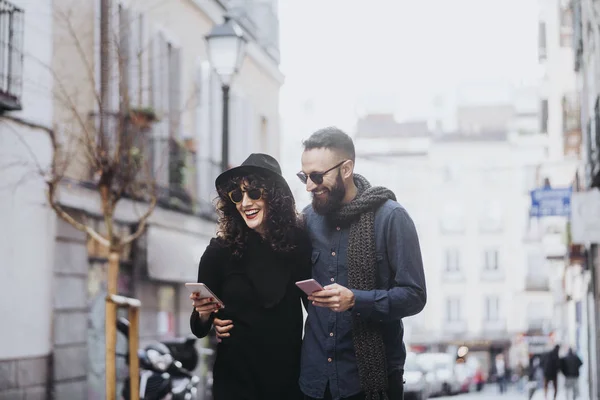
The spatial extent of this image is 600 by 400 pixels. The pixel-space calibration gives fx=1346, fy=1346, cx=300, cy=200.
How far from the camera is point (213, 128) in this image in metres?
27.1

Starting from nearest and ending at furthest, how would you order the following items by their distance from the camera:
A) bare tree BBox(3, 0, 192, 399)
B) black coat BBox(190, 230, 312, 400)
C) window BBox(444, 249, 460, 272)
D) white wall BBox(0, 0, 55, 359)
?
black coat BBox(190, 230, 312, 400) → bare tree BBox(3, 0, 192, 399) → white wall BBox(0, 0, 55, 359) → window BBox(444, 249, 460, 272)

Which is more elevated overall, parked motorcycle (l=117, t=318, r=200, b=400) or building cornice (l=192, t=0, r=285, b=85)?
building cornice (l=192, t=0, r=285, b=85)

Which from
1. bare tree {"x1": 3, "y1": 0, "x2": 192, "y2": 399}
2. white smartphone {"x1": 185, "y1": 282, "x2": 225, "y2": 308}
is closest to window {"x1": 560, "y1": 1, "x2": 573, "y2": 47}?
bare tree {"x1": 3, "y1": 0, "x2": 192, "y2": 399}

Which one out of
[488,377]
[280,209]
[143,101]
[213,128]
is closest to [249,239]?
[280,209]

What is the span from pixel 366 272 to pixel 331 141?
1.80 feet

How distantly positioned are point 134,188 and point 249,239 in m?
12.7

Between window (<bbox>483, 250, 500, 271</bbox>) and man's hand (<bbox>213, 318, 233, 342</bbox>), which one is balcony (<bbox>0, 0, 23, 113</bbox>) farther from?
window (<bbox>483, 250, 500, 271</bbox>)

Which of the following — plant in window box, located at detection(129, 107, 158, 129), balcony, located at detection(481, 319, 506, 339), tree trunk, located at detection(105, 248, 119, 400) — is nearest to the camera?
tree trunk, located at detection(105, 248, 119, 400)

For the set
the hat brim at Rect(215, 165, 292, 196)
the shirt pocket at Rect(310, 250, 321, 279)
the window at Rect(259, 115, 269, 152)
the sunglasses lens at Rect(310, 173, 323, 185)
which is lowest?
the shirt pocket at Rect(310, 250, 321, 279)

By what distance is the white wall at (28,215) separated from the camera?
54.5 ft

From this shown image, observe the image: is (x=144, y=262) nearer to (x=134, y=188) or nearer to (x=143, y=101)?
(x=143, y=101)

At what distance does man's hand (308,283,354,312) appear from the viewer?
5070 millimetres

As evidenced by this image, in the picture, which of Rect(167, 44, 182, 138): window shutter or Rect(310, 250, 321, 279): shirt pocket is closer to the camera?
Rect(310, 250, 321, 279): shirt pocket

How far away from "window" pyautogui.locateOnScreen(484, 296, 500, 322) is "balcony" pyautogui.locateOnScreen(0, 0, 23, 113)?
71.3m
